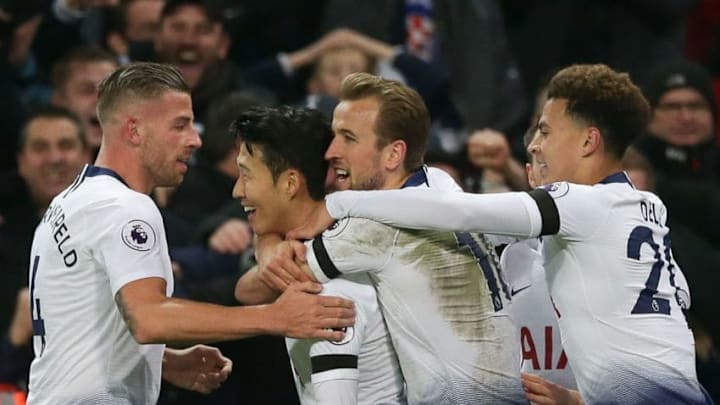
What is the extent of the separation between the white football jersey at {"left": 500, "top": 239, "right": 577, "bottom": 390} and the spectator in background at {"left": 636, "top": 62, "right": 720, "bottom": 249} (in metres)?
3.26

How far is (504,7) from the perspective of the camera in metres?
11.5

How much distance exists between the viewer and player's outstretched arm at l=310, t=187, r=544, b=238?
5.46 meters

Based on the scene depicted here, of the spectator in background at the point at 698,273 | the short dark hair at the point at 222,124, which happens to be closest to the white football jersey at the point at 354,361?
the spectator in background at the point at 698,273

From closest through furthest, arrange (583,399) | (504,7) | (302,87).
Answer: (583,399), (302,87), (504,7)

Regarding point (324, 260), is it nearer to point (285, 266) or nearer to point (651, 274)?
point (285, 266)

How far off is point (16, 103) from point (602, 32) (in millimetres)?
4170

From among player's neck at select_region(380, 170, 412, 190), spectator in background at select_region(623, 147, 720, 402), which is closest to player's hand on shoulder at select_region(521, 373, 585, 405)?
player's neck at select_region(380, 170, 412, 190)

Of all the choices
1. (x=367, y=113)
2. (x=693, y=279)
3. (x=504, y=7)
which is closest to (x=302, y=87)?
(x=504, y=7)

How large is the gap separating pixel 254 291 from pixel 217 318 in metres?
0.65

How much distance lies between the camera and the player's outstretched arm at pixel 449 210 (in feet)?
17.9

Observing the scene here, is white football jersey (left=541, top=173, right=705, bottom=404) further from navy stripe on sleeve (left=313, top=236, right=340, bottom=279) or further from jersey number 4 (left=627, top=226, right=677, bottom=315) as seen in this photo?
navy stripe on sleeve (left=313, top=236, right=340, bottom=279)

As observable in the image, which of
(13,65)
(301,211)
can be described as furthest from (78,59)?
(301,211)

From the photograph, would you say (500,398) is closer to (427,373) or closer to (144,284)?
(427,373)

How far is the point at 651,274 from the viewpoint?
5809 millimetres
